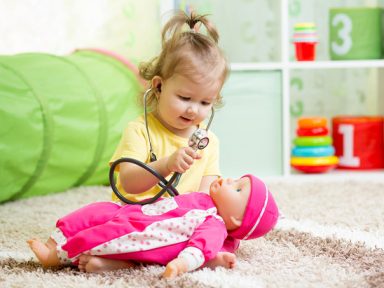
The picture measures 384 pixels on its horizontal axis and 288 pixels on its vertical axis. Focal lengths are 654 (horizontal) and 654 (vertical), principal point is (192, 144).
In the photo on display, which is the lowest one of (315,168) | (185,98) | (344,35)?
(315,168)

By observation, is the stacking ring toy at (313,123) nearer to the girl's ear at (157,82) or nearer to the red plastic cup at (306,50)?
the red plastic cup at (306,50)

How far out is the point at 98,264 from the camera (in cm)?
108

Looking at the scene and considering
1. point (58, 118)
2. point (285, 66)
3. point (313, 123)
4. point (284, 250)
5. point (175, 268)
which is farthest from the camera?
point (313, 123)

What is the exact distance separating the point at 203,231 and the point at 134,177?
17cm

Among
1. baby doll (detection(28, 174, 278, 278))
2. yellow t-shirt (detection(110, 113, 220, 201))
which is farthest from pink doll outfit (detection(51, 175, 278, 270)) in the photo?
yellow t-shirt (detection(110, 113, 220, 201))

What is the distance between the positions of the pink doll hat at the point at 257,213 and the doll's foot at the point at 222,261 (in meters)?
0.06

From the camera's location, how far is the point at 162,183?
1167 millimetres

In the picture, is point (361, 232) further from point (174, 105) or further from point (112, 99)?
point (112, 99)

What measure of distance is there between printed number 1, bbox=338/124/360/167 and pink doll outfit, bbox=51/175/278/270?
4.09 feet

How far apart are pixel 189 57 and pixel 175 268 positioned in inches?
15.3

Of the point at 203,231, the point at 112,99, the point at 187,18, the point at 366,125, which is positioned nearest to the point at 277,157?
the point at 366,125

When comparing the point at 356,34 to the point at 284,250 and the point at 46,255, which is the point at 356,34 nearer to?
the point at 284,250

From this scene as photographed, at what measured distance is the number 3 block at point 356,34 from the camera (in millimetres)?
2289

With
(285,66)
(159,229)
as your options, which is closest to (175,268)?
(159,229)
